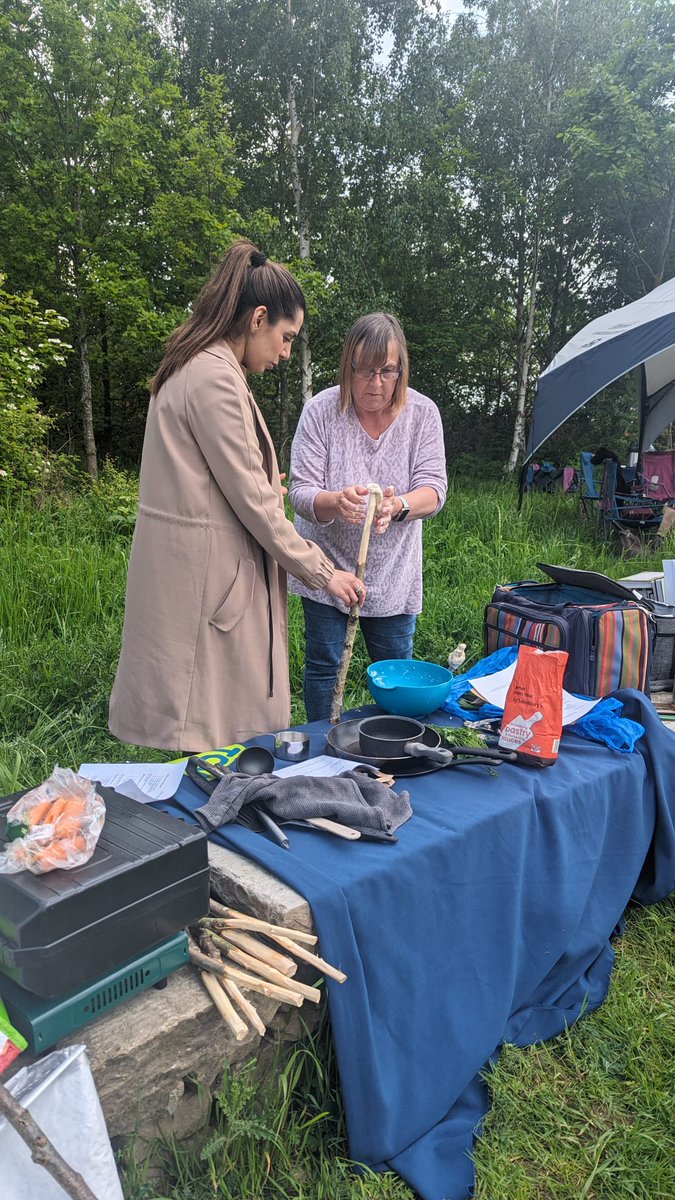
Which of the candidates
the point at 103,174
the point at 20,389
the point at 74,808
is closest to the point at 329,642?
the point at 74,808

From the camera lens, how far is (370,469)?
229cm

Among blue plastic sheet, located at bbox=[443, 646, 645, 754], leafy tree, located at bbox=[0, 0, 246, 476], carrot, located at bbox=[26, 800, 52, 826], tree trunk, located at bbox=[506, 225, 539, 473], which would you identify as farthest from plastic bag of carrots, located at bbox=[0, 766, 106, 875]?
tree trunk, located at bbox=[506, 225, 539, 473]

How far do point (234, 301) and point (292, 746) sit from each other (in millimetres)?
1040

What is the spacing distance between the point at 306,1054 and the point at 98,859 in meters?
0.67

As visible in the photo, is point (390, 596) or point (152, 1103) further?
point (390, 596)

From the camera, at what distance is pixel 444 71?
1370cm

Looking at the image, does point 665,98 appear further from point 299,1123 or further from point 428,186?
point 299,1123

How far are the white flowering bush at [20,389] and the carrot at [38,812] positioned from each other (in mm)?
5659

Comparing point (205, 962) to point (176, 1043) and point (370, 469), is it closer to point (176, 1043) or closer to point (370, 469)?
point (176, 1043)

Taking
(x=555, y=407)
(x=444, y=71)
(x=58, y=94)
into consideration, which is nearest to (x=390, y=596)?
(x=555, y=407)

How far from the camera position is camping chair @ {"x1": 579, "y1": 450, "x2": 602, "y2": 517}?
7656mm

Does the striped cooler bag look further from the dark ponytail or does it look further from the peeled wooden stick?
the peeled wooden stick

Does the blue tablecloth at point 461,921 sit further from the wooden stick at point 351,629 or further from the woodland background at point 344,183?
the woodland background at point 344,183

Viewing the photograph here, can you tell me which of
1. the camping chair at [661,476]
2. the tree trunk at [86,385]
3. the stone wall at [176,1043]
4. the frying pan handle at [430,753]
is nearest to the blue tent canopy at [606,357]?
the camping chair at [661,476]
